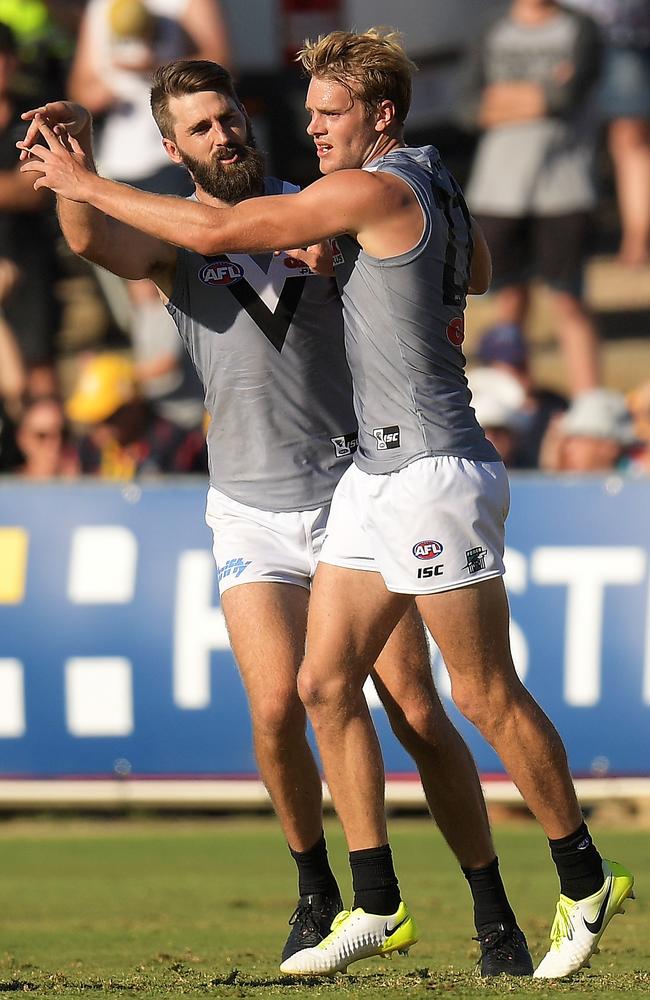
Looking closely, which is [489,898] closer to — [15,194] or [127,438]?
[127,438]

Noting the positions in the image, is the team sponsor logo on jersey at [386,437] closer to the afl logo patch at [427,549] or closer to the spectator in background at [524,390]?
the afl logo patch at [427,549]

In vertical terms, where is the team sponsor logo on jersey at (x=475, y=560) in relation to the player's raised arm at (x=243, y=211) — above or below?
below

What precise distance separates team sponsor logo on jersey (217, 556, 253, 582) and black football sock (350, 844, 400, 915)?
947 mm

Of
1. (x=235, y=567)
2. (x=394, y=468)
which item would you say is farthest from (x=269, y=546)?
(x=394, y=468)

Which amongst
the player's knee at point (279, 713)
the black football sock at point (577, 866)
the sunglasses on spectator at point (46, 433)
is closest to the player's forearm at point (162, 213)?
the player's knee at point (279, 713)

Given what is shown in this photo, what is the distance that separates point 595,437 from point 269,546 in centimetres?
474

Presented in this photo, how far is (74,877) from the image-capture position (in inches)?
305

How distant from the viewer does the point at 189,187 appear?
11.4 metres

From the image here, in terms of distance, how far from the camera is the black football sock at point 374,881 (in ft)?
16.7

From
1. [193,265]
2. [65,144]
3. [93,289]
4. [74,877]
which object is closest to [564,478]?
[74,877]

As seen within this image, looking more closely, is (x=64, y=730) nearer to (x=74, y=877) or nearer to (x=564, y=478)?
(x=74, y=877)

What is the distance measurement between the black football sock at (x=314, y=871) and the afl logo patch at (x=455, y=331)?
164 cm

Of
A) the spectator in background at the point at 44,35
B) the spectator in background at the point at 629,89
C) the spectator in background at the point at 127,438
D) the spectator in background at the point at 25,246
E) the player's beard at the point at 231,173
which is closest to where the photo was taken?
the player's beard at the point at 231,173

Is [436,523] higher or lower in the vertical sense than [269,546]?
higher
